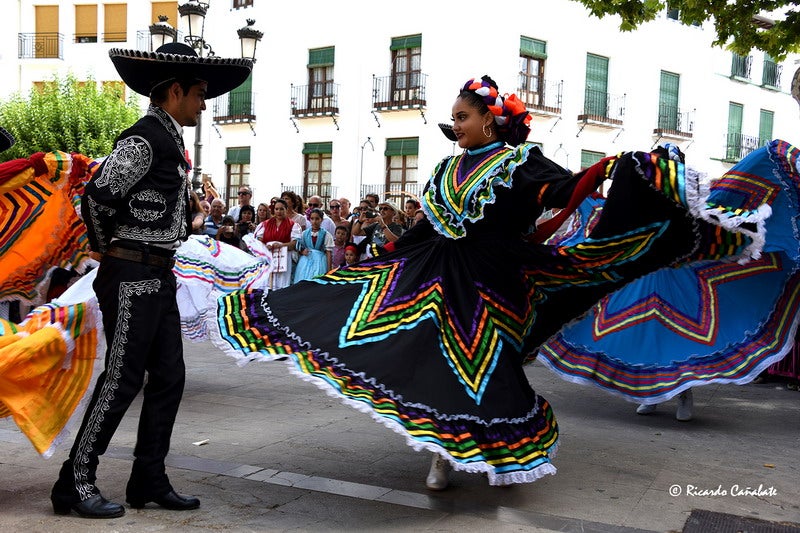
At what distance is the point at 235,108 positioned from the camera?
28125mm

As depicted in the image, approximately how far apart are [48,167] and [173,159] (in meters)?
1.45

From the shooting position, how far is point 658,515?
427cm

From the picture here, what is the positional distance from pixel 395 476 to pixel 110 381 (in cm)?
159

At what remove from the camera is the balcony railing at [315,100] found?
2572 centimetres

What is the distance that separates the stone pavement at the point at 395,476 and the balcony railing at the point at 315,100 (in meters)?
19.5

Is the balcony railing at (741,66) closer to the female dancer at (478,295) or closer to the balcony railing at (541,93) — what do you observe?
the balcony railing at (541,93)

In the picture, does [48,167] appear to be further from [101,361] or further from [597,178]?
[597,178]

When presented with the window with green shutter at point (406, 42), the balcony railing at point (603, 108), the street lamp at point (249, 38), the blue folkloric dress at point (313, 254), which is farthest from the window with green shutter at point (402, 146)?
the blue folkloric dress at point (313, 254)

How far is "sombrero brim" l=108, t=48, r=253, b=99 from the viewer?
4117 millimetres

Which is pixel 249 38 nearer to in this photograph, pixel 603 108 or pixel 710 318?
pixel 710 318

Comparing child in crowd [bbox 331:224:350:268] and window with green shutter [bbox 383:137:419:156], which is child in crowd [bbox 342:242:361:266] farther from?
window with green shutter [bbox 383:137:419:156]

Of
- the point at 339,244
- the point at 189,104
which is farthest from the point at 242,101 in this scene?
the point at 189,104

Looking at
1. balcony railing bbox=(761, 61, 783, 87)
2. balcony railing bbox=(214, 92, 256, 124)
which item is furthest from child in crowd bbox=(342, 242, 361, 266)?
balcony railing bbox=(761, 61, 783, 87)

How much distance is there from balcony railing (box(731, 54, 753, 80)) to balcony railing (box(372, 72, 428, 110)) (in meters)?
11.6
